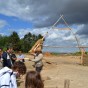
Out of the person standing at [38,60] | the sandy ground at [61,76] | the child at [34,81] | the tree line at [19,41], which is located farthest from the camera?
the tree line at [19,41]

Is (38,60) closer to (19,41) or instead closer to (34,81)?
(34,81)

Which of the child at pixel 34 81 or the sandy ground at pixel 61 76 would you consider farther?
the sandy ground at pixel 61 76

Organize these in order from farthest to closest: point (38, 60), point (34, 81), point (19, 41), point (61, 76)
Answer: point (19, 41)
point (61, 76)
point (38, 60)
point (34, 81)

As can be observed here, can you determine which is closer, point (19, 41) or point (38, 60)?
point (38, 60)

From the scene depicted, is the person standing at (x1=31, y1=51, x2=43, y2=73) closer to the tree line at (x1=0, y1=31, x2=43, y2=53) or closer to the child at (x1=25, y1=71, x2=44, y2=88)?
the child at (x1=25, y1=71, x2=44, y2=88)

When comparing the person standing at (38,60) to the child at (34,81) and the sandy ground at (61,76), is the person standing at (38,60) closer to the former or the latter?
the sandy ground at (61,76)

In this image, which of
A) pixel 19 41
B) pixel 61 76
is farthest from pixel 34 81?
pixel 19 41

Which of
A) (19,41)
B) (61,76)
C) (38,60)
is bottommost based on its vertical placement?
(61,76)

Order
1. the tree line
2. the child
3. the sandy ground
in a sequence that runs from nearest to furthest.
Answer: the child → the sandy ground → the tree line

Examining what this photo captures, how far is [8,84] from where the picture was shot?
611 cm

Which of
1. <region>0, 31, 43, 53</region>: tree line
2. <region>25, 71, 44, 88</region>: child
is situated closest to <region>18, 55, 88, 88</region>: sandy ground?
<region>25, 71, 44, 88</region>: child

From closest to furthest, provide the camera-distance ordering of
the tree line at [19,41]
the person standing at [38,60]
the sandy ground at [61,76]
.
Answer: the person standing at [38,60], the sandy ground at [61,76], the tree line at [19,41]

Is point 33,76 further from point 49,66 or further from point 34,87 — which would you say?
point 49,66

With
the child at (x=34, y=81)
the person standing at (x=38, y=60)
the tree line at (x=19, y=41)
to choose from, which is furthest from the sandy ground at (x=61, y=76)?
the tree line at (x=19, y=41)
